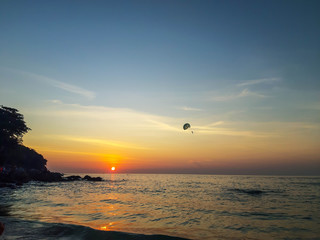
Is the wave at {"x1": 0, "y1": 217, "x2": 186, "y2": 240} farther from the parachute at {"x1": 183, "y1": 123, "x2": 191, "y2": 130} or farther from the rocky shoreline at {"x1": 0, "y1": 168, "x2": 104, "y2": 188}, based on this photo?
the rocky shoreline at {"x1": 0, "y1": 168, "x2": 104, "y2": 188}

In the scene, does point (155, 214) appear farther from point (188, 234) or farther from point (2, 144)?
point (2, 144)

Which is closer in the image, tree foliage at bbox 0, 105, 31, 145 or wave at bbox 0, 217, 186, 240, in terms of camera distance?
wave at bbox 0, 217, 186, 240

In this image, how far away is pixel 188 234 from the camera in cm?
1407

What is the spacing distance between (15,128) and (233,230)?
228 feet

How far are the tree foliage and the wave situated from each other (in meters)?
58.8

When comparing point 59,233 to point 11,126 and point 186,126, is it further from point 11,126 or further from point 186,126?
point 11,126

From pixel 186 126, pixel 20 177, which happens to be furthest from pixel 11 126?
pixel 186 126

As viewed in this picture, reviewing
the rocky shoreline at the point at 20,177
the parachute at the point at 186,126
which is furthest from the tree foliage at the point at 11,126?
the parachute at the point at 186,126

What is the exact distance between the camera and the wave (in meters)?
11.4

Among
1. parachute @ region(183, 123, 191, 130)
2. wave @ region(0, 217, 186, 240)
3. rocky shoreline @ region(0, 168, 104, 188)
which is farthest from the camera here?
rocky shoreline @ region(0, 168, 104, 188)

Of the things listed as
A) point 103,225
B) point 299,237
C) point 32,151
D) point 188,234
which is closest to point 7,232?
point 103,225

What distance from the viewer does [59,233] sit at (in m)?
12.2

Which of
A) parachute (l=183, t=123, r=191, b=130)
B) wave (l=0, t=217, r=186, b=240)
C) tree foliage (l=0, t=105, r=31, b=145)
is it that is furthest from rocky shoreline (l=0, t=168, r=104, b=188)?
wave (l=0, t=217, r=186, b=240)

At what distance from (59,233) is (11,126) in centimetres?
6386
